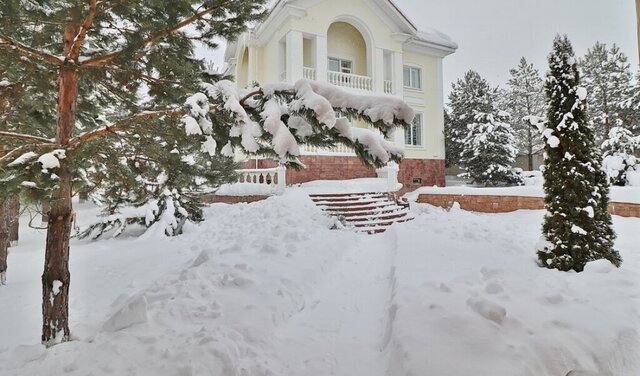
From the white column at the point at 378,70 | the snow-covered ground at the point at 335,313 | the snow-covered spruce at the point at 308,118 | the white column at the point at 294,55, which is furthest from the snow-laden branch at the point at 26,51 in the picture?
the white column at the point at 378,70

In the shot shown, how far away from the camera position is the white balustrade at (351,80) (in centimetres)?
1335

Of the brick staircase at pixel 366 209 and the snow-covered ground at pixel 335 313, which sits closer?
the snow-covered ground at pixel 335 313

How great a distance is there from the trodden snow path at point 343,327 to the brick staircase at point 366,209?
3.25 meters

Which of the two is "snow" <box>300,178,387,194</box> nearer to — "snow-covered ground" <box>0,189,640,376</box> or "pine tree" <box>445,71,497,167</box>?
"snow-covered ground" <box>0,189,640,376</box>

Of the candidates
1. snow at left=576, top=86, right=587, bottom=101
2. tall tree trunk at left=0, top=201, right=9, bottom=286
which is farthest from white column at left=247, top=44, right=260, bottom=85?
snow at left=576, top=86, right=587, bottom=101

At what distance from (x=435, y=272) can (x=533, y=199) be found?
754 cm

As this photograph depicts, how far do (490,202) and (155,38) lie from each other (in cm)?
1098

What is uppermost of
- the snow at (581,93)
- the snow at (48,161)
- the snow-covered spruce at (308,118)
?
the snow at (581,93)

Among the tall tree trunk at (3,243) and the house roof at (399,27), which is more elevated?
the house roof at (399,27)

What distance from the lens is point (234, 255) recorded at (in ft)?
17.2

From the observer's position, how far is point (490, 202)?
11164mm

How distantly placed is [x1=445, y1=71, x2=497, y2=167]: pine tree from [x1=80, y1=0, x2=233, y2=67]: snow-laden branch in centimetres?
1765

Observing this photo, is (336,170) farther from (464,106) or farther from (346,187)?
(464,106)

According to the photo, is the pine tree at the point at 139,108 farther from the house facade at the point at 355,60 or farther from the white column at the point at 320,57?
the white column at the point at 320,57
